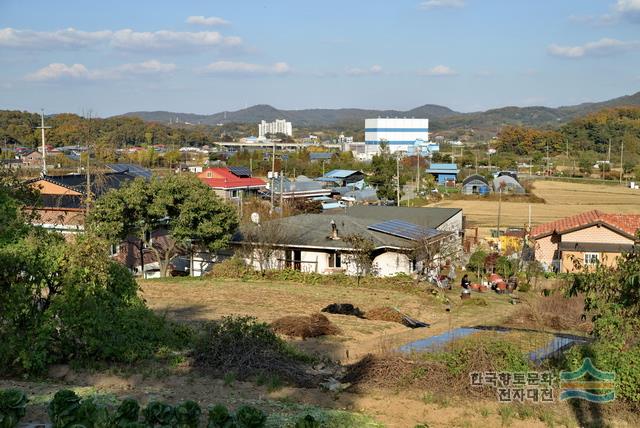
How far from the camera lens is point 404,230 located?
23.3 meters

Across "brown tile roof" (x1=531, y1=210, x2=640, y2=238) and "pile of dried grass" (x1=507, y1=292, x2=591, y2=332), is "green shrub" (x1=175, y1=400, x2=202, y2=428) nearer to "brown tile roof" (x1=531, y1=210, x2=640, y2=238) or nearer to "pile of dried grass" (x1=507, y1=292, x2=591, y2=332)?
"pile of dried grass" (x1=507, y1=292, x2=591, y2=332)

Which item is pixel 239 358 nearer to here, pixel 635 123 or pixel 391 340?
pixel 391 340

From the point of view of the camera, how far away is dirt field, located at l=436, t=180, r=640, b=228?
40.5 m

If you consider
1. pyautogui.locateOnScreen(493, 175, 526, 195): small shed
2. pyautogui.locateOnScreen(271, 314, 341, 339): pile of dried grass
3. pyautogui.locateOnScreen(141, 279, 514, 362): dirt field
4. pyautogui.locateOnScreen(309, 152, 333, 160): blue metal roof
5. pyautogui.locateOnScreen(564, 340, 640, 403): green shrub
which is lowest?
pyautogui.locateOnScreen(141, 279, 514, 362): dirt field

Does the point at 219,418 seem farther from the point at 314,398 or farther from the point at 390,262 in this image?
the point at 390,262

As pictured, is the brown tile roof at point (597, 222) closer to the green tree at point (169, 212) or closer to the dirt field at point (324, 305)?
the dirt field at point (324, 305)

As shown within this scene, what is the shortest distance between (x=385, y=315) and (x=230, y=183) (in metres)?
29.1

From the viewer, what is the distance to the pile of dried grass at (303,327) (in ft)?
43.4

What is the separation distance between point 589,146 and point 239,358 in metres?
99.6

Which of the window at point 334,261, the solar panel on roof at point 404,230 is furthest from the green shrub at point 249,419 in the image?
the solar panel on roof at point 404,230

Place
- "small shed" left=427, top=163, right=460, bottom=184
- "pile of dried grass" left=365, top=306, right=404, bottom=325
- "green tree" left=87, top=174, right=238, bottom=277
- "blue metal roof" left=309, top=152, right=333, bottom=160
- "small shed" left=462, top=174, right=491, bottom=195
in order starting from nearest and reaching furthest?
"pile of dried grass" left=365, top=306, right=404, bottom=325 → "green tree" left=87, top=174, right=238, bottom=277 → "small shed" left=462, top=174, right=491, bottom=195 → "small shed" left=427, top=163, right=460, bottom=184 → "blue metal roof" left=309, top=152, right=333, bottom=160

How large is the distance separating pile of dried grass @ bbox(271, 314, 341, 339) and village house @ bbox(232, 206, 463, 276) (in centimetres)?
742

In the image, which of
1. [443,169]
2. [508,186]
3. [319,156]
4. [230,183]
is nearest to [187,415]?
[230,183]

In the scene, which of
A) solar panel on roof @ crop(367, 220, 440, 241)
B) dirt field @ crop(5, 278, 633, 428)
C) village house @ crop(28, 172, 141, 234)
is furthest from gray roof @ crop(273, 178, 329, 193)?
dirt field @ crop(5, 278, 633, 428)
